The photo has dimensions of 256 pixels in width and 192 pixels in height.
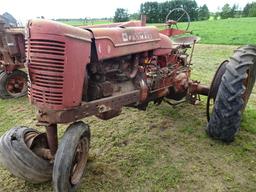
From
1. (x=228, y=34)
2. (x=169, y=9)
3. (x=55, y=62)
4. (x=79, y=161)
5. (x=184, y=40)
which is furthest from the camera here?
(x=169, y=9)

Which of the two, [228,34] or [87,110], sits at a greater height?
[87,110]

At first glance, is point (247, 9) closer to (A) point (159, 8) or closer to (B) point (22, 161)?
(A) point (159, 8)

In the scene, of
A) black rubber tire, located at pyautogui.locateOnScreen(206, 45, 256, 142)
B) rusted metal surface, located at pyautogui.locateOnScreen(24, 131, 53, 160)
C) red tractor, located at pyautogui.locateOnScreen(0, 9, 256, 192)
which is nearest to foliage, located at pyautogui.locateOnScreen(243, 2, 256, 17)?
black rubber tire, located at pyautogui.locateOnScreen(206, 45, 256, 142)

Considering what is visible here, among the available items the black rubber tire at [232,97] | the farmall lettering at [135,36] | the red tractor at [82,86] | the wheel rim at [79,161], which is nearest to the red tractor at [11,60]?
the red tractor at [82,86]

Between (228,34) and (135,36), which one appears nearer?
(135,36)

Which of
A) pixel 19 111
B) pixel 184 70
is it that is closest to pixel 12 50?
pixel 19 111

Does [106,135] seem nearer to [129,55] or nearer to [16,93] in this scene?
[129,55]

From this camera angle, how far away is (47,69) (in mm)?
2340

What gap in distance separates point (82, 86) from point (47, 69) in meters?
0.36

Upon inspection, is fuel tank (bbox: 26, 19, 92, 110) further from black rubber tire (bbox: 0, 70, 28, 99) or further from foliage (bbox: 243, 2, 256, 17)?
foliage (bbox: 243, 2, 256, 17)

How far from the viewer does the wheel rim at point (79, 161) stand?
109 inches

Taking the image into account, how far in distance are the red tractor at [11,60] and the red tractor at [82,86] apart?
305 cm

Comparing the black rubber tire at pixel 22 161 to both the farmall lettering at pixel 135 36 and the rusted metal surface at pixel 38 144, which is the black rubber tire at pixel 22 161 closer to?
the rusted metal surface at pixel 38 144

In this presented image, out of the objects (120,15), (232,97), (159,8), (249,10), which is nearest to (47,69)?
(232,97)
